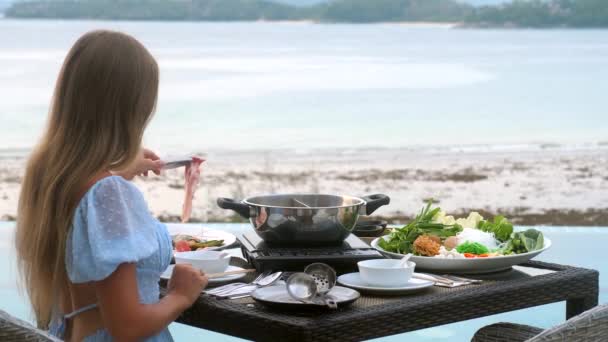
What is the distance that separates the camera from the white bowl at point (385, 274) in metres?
2.02

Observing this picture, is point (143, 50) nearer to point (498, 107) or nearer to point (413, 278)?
point (413, 278)

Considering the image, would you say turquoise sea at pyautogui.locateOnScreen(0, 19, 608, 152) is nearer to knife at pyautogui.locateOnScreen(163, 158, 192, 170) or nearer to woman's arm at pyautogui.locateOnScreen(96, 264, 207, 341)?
knife at pyautogui.locateOnScreen(163, 158, 192, 170)

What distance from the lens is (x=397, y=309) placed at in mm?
1902

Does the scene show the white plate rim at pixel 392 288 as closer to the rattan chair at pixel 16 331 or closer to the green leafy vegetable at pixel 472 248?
the green leafy vegetable at pixel 472 248

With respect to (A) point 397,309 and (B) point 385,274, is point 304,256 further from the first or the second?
(A) point 397,309

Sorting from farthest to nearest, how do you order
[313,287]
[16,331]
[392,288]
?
[392,288]
[313,287]
[16,331]

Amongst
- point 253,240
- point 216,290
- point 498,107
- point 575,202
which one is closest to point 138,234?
point 216,290

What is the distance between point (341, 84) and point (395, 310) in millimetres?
23372

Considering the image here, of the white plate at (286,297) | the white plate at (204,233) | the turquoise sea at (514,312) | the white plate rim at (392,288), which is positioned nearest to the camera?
the white plate at (286,297)

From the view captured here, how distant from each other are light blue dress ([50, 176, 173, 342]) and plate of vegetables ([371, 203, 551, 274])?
0.66 meters

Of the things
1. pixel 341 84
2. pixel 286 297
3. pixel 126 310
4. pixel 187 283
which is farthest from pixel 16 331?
pixel 341 84

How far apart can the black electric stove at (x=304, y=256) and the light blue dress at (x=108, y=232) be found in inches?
15.5

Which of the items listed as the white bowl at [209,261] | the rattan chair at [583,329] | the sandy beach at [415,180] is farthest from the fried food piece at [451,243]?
the sandy beach at [415,180]

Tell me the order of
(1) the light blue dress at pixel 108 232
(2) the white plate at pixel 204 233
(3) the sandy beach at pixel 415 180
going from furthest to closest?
(3) the sandy beach at pixel 415 180
(2) the white plate at pixel 204 233
(1) the light blue dress at pixel 108 232
